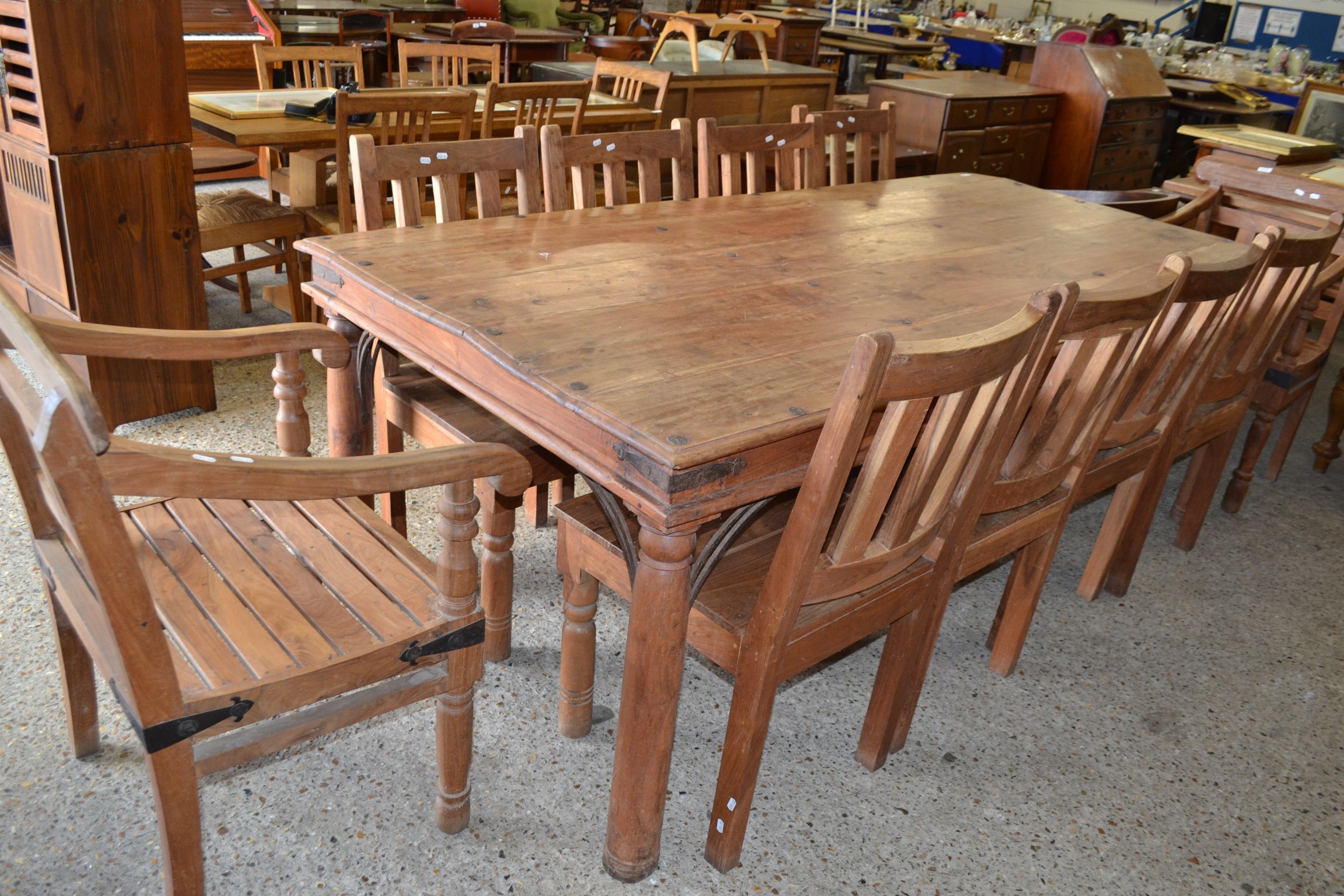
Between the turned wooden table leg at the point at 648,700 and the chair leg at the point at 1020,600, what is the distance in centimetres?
88

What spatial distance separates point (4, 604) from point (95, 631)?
988 mm

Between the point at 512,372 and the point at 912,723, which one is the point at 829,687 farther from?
the point at 512,372

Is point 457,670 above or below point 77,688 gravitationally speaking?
above

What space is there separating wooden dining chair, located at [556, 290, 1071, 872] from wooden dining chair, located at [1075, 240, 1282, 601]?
1.51ft

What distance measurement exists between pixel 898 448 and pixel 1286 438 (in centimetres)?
236

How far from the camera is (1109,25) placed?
24.3 ft

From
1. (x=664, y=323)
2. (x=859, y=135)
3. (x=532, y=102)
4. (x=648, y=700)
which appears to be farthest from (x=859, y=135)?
(x=648, y=700)

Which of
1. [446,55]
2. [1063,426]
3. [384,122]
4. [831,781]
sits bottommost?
[831,781]

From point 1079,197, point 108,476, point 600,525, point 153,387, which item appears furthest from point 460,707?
point 1079,197

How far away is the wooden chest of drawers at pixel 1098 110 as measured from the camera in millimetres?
5367

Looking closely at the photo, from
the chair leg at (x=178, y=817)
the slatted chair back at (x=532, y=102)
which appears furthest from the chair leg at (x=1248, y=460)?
the chair leg at (x=178, y=817)

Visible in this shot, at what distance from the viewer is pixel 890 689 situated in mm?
1716

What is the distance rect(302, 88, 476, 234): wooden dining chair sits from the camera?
282 cm

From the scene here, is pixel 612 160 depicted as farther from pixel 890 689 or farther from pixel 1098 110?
pixel 1098 110
